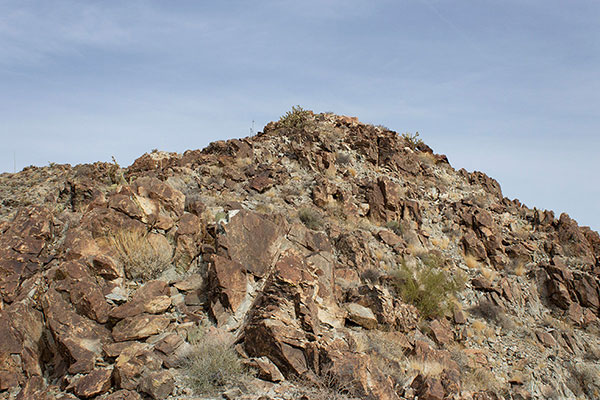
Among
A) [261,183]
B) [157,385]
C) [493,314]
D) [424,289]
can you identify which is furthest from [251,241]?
[493,314]

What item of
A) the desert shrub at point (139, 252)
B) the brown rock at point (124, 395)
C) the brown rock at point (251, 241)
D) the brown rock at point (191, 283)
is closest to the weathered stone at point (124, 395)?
the brown rock at point (124, 395)

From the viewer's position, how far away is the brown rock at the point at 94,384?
6.03m

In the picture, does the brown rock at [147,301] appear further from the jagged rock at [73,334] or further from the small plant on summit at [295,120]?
the small plant on summit at [295,120]

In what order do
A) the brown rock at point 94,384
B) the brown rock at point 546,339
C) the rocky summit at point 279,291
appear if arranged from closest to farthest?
1. the brown rock at point 94,384
2. the rocky summit at point 279,291
3. the brown rock at point 546,339

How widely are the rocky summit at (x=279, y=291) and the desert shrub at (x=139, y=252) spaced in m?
0.04

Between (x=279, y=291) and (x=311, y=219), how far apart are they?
5.36 m

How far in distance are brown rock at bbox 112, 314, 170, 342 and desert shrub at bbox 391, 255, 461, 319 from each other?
22.0 ft

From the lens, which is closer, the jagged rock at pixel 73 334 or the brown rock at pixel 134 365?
the brown rock at pixel 134 365

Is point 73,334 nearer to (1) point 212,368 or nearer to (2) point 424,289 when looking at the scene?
(1) point 212,368

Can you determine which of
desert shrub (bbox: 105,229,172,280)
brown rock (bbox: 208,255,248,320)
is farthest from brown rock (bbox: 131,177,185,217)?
brown rock (bbox: 208,255,248,320)

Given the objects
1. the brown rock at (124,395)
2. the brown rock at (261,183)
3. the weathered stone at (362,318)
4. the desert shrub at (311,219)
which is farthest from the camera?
the brown rock at (261,183)

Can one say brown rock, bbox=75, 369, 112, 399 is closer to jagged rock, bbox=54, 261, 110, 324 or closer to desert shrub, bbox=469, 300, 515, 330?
jagged rock, bbox=54, 261, 110, 324

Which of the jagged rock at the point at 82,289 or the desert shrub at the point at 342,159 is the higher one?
the desert shrub at the point at 342,159

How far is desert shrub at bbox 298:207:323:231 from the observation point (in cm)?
1299
